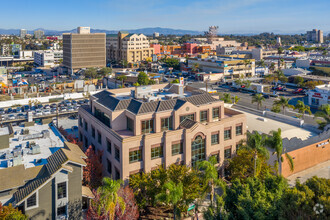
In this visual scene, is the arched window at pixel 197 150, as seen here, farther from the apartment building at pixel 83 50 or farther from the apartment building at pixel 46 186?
the apartment building at pixel 83 50

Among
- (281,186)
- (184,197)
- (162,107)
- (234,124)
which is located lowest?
(184,197)

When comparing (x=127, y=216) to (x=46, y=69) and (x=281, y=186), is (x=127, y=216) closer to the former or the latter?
(x=281, y=186)

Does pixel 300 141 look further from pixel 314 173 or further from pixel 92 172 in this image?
pixel 92 172

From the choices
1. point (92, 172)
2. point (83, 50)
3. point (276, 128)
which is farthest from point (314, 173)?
point (83, 50)

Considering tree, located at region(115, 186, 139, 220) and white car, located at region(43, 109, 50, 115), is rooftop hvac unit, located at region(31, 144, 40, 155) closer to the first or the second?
tree, located at region(115, 186, 139, 220)

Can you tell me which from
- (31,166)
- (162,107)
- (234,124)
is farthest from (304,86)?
(31,166)
